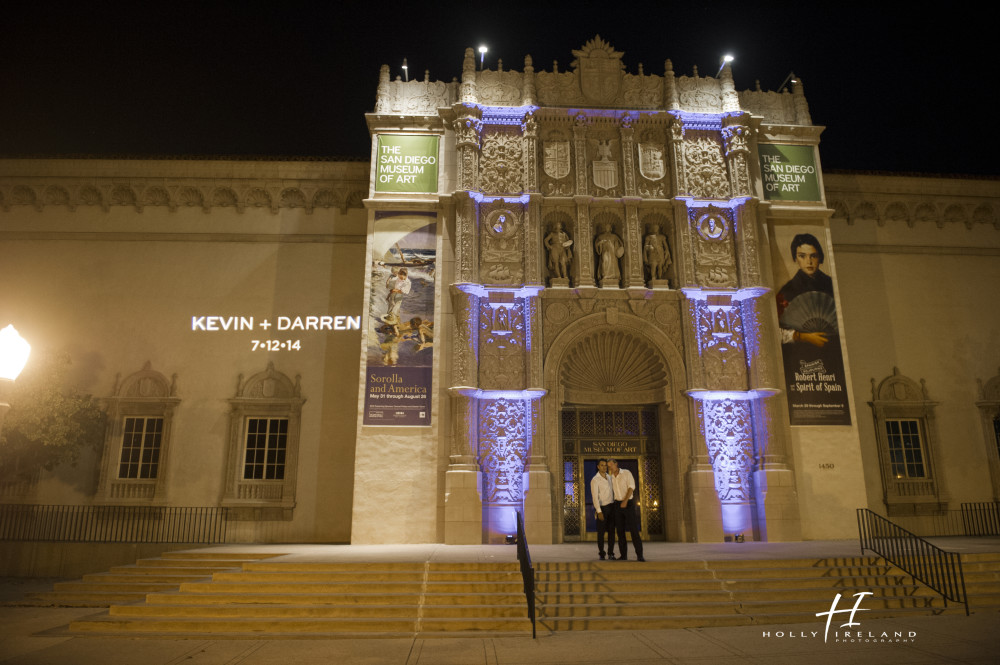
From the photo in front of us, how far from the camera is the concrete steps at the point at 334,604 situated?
8.66m

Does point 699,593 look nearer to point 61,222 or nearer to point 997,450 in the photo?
point 997,450

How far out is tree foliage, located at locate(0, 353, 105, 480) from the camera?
1595 cm

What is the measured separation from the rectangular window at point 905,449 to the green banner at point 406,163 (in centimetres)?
1539

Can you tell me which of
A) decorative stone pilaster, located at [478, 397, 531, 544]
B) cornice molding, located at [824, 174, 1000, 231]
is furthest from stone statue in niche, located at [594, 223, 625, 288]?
cornice molding, located at [824, 174, 1000, 231]

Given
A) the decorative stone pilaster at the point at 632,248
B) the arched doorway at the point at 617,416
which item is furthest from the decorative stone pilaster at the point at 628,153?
the arched doorway at the point at 617,416

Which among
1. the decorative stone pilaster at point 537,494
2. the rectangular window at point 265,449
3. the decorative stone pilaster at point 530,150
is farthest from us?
the rectangular window at point 265,449

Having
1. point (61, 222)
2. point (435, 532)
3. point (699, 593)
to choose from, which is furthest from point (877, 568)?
point (61, 222)

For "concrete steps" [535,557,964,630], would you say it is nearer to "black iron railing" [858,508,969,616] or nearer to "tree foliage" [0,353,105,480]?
"black iron railing" [858,508,969,616]

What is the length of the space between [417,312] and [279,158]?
24.1ft

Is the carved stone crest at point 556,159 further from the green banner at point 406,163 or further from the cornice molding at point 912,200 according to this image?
the cornice molding at point 912,200

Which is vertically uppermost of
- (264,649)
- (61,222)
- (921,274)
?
(61,222)

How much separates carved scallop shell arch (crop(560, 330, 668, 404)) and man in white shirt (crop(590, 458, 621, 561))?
533cm

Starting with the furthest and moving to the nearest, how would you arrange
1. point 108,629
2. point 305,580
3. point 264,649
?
1. point 305,580
2. point 108,629
3. point 264,649

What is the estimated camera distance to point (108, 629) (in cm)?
869
